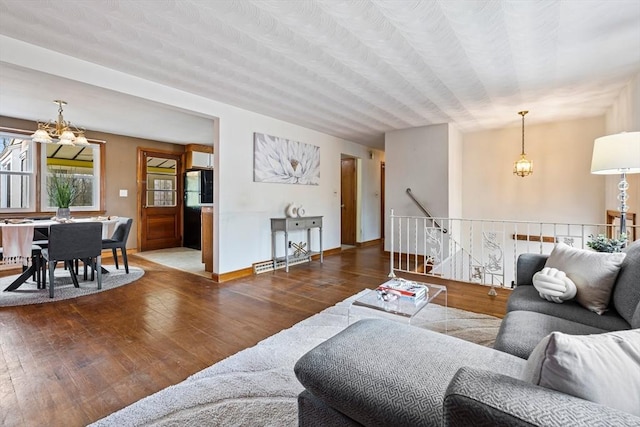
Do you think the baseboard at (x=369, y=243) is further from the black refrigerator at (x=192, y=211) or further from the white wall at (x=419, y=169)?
the black refrigerator at (x=192, y=211)

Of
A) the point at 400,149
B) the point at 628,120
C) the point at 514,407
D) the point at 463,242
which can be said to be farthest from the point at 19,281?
the point at 628,120

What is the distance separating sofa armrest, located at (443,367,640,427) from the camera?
557mm

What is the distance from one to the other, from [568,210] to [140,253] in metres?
7.73

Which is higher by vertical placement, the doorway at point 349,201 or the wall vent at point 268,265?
the doorway at point 349,201

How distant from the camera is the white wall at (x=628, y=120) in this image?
127 inches

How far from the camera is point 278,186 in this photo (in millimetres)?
4914

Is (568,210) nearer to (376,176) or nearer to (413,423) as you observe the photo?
(376,176)

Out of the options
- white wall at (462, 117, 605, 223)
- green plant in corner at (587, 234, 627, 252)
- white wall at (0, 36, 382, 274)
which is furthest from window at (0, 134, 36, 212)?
white wall at (462, 117, 605, 223)

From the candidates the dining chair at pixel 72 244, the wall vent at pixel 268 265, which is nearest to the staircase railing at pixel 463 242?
the wall vent at pixel 268 265

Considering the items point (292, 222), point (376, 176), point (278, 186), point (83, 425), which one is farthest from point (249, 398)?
point (376, 176)

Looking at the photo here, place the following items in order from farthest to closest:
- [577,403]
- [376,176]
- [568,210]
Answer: [376,176]
[568,210]
[577,403]

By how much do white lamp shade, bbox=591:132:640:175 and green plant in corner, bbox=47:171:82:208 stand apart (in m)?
5.70

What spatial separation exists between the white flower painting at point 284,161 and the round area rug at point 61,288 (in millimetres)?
2212

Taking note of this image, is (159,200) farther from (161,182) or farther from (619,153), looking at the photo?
(619,153)
